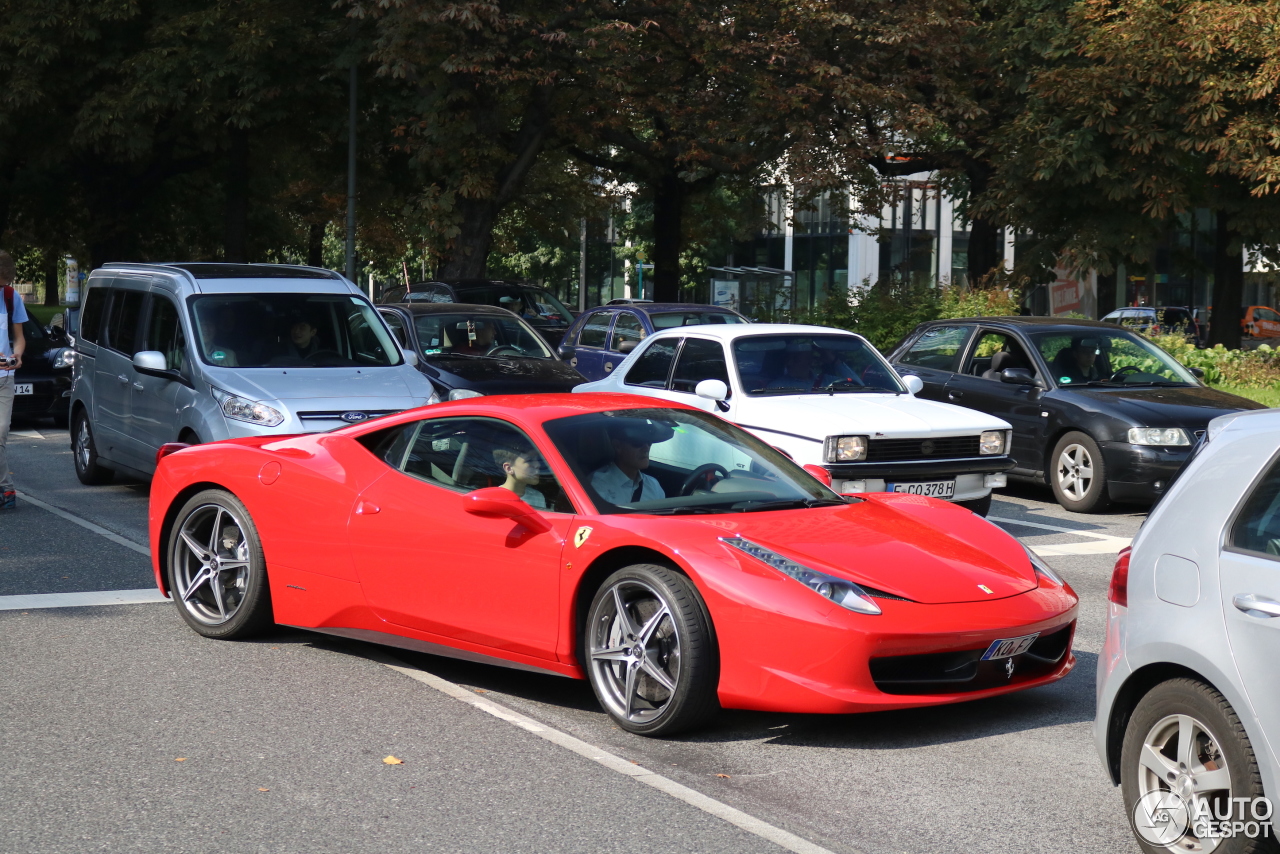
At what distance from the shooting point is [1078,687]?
628 centimetres

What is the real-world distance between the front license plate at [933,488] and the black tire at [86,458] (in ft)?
22.4

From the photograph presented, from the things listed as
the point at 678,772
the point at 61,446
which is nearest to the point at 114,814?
the point at 678,772

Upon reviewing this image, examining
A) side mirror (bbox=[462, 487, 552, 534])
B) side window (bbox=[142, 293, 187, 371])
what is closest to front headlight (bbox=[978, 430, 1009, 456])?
side mirror (bbox=[462, 487, 552, 534])

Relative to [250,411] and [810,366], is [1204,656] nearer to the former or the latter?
[810,366]

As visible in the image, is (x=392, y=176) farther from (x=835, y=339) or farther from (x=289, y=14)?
(x=835, y=339)

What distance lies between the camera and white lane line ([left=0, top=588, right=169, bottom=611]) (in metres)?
7.77

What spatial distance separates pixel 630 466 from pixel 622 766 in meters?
1.44

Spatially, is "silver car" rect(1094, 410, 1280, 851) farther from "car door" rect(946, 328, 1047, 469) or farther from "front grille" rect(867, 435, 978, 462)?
"car door" rect(946, 328, 1047, 469)

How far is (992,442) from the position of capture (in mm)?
10703

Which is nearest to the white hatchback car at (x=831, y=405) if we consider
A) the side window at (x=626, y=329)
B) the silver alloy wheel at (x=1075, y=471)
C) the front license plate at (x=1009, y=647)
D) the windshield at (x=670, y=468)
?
the silver alloy wheel at (x=1075, y=471)

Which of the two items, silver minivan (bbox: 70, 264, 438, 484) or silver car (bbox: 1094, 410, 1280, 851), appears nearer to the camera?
silver car (bbox: 1094, 410, 1280, 851)

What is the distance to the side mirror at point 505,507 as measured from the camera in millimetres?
5754

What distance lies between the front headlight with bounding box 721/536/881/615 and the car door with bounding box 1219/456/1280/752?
154cm

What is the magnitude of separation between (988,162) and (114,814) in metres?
24.1
